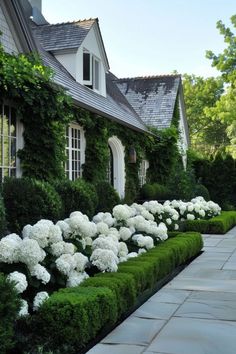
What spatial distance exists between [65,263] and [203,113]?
44.9m

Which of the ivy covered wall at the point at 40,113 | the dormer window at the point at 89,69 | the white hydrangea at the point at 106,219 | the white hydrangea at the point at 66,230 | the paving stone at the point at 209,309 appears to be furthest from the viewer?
the dormer window at the point at 89,69

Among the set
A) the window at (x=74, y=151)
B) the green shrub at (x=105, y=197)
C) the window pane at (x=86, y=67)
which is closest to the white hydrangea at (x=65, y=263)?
the green shrub at (x=105, y=197)

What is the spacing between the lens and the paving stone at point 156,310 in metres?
4.82

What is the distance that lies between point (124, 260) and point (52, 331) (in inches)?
93.2

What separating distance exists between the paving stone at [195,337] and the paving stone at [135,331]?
85 millimetres

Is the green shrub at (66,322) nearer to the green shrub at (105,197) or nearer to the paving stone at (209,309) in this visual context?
the paving stone at (209,309)

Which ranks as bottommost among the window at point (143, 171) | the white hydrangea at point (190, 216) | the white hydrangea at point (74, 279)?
the white hydrangea at point (74, 279)

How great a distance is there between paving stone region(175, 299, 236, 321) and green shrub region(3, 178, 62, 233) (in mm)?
2670

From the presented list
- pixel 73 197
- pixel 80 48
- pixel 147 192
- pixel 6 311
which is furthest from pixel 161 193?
pixel 6 311

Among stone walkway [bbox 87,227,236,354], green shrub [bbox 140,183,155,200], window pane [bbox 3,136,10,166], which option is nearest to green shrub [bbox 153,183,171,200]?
green shrub [bbox 140,183,155,200]

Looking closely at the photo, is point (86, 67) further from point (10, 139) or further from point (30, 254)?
point (30, 254)

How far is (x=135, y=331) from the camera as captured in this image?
4312 mm

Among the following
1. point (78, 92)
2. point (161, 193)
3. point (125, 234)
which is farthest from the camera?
point (161, 193)

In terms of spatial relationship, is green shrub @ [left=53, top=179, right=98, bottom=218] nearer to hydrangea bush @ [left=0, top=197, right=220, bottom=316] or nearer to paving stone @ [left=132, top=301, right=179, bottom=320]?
hydrangea bush @ [left=0, top=197, right=220, bottom=316]
